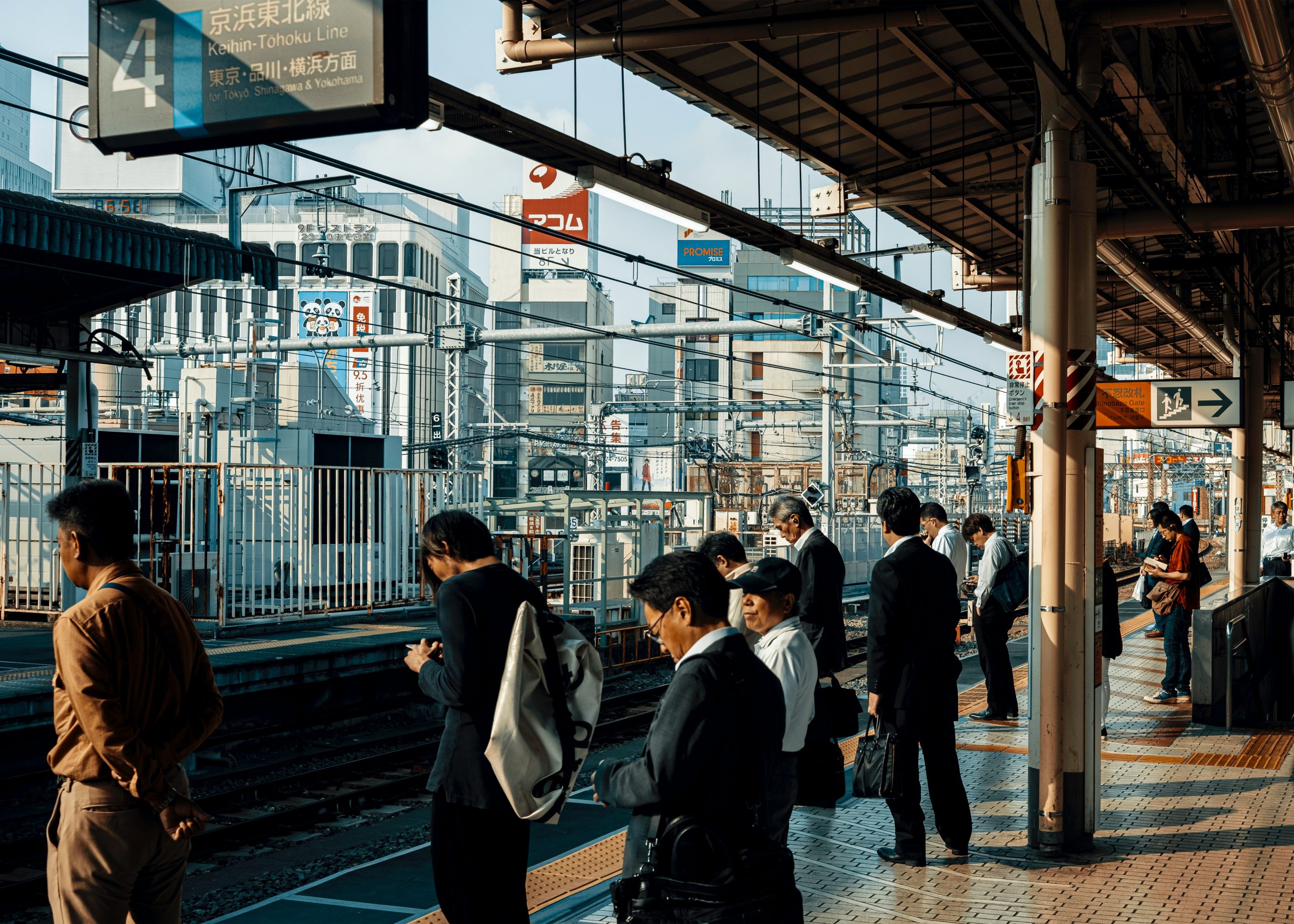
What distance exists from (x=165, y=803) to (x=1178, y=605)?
31.2 feet

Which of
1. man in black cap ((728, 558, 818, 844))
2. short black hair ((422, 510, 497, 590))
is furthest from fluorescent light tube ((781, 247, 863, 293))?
short black hair ((422, 510, 497, 590))

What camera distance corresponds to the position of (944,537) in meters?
9.95

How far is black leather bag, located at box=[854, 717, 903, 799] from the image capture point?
581 cm

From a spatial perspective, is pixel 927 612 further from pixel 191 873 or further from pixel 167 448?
pixel 167 448

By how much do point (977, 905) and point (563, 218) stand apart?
69.1m

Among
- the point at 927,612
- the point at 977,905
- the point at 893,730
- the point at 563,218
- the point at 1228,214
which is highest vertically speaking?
the point at 563,218

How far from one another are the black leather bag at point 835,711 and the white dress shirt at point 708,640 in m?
2.57

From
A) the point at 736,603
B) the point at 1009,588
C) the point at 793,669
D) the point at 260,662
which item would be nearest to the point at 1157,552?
the point at 1009,588

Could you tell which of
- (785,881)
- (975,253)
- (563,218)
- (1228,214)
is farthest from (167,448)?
(563,218)

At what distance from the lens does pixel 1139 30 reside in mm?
8047

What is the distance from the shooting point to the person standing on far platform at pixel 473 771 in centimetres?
383

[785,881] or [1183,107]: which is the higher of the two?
[1183,107]

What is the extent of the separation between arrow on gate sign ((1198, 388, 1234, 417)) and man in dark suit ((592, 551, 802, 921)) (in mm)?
8497

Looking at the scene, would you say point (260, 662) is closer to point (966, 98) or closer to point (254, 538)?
point (254, 538)
